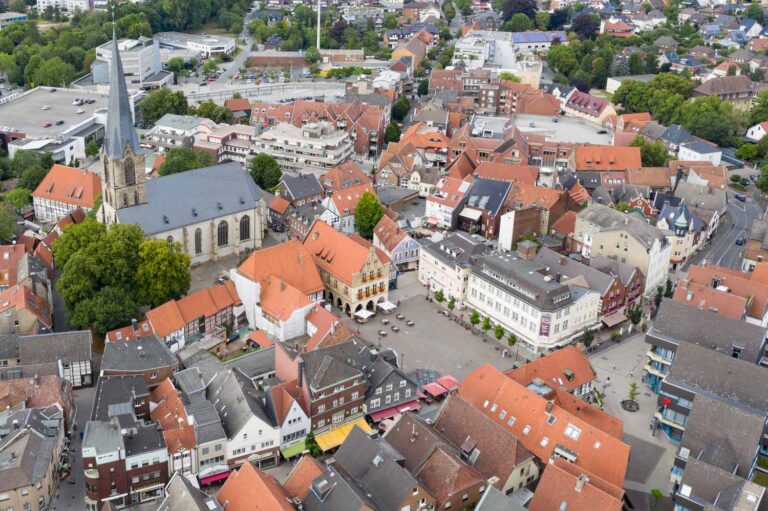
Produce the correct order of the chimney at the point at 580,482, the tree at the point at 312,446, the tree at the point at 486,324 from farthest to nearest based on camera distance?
the tree at the point at 486,324 → the tree at the point at 312,446 → the chimney at the point at 580,482

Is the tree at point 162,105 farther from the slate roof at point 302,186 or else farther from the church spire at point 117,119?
the church spire at point 117,119

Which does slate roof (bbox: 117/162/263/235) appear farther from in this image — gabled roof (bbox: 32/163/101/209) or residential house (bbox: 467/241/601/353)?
residential house (bbox: 467/241/601/353)

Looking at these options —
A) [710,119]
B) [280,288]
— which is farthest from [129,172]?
[710,119]

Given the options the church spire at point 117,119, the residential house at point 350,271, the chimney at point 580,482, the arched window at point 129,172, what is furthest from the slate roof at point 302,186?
the chimney at point 580,482

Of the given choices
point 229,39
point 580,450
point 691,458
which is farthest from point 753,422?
point 229,39

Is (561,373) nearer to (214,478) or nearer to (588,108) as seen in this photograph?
(214,478)

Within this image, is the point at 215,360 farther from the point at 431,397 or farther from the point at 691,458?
the point at 691,458
